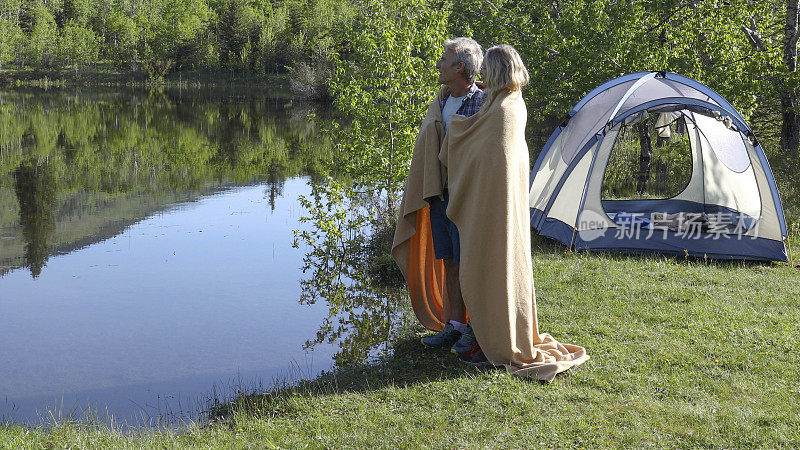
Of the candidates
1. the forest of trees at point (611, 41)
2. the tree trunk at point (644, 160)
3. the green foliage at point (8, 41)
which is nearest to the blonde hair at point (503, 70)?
the forest of trees at point (611, 41)

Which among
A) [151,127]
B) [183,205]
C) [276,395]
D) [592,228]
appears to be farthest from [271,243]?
[151,127]

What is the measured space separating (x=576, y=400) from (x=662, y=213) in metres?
5.39

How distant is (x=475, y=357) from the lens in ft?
15.5

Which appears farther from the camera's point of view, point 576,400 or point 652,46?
point 652,46

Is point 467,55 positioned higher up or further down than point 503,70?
higher up

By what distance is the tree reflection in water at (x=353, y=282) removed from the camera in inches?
248

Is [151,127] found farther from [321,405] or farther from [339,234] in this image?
[321,405]

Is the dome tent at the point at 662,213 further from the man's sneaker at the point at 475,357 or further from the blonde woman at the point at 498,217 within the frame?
the blonde woman at the point at 498,217

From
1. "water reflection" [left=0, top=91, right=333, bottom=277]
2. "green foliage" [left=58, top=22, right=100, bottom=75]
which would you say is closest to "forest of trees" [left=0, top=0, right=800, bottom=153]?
"water reflection" [left=0, top=91, right=333, bottom=277]

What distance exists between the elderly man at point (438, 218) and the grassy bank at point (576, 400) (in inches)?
9.6

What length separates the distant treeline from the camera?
191ft

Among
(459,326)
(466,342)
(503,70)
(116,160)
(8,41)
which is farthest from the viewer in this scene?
(8,41)

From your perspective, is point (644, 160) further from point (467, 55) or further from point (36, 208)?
point (36, 208)

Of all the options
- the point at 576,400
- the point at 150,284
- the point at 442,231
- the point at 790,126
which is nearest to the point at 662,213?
the point at 790,126
